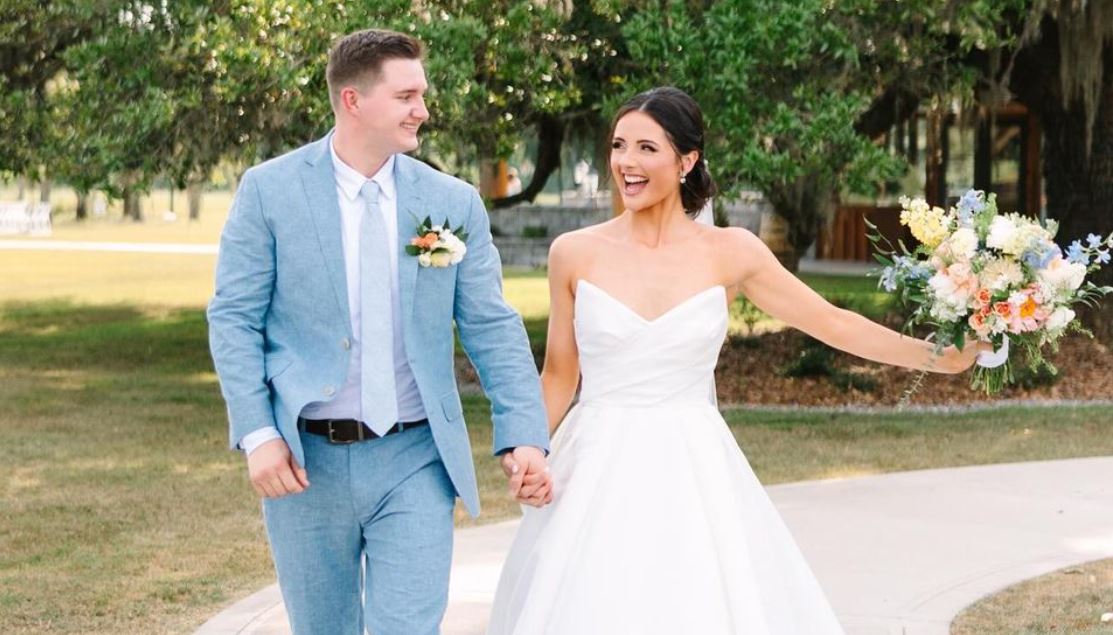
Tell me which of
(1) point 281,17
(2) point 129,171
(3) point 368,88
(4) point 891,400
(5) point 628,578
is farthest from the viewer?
(4) point 891,400

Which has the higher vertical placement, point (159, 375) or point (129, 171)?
point (129, 171)

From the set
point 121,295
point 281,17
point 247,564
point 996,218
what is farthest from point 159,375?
point 996,218

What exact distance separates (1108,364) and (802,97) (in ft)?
15.5

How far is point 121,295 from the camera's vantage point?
1042 inches

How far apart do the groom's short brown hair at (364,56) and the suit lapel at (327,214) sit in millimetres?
166

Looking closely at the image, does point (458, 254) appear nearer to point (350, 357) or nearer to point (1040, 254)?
point (350, 357)

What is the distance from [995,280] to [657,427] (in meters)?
1.02

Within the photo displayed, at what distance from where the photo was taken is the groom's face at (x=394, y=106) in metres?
3.96

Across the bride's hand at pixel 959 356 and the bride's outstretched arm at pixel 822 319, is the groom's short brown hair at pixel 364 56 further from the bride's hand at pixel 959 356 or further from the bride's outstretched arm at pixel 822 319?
the bride's hand at pixel 959 356

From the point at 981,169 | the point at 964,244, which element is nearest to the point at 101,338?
the point at 981,169

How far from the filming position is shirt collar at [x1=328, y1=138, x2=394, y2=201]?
4082 mm

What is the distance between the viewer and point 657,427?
4656 millimetres

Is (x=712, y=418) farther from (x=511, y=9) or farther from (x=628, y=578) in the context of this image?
(x=511, y=9)

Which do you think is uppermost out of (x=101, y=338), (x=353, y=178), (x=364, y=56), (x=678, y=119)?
(x=364, y=56)
